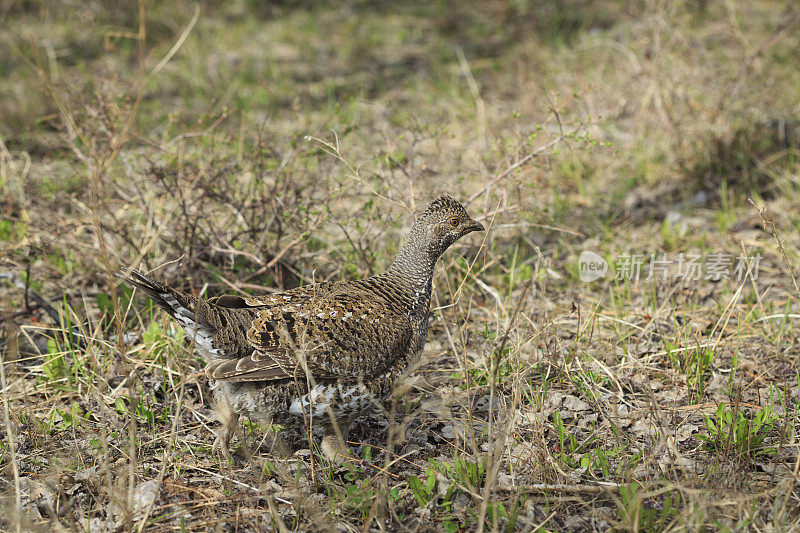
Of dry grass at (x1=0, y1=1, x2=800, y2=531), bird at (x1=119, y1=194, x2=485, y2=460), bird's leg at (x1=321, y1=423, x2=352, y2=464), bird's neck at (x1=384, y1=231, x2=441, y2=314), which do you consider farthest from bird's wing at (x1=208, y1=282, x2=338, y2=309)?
bird's leg at (x1=321, y1=423, x2=352, y2=464)

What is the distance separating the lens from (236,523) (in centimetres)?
349

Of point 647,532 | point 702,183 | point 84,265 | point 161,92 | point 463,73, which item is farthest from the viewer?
point 463,73

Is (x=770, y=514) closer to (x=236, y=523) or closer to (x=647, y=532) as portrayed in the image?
(x=647, y=532)

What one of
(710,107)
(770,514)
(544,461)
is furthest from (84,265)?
(710,107)

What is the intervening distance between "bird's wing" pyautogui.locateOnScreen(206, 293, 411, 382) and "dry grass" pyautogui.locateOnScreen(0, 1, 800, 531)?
40 centimetres

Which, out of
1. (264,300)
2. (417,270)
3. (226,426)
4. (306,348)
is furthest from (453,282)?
(226,426)

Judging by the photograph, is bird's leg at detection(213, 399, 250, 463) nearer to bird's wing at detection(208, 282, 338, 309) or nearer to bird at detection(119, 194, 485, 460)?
bird at detection(119, 194, 485, 460)

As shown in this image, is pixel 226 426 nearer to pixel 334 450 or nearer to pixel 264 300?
pixel 334 450

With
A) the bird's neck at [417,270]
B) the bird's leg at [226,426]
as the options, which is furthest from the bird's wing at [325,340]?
the bird's leg at [226,426]

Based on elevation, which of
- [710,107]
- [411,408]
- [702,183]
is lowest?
[411,408]

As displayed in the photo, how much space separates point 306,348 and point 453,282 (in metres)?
2.22

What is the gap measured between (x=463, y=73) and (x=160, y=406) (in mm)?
7712

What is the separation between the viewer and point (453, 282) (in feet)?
18.9

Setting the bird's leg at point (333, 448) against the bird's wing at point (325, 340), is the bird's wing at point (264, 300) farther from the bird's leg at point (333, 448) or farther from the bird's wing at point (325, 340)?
→ the bird's leg at point (333, 448)
